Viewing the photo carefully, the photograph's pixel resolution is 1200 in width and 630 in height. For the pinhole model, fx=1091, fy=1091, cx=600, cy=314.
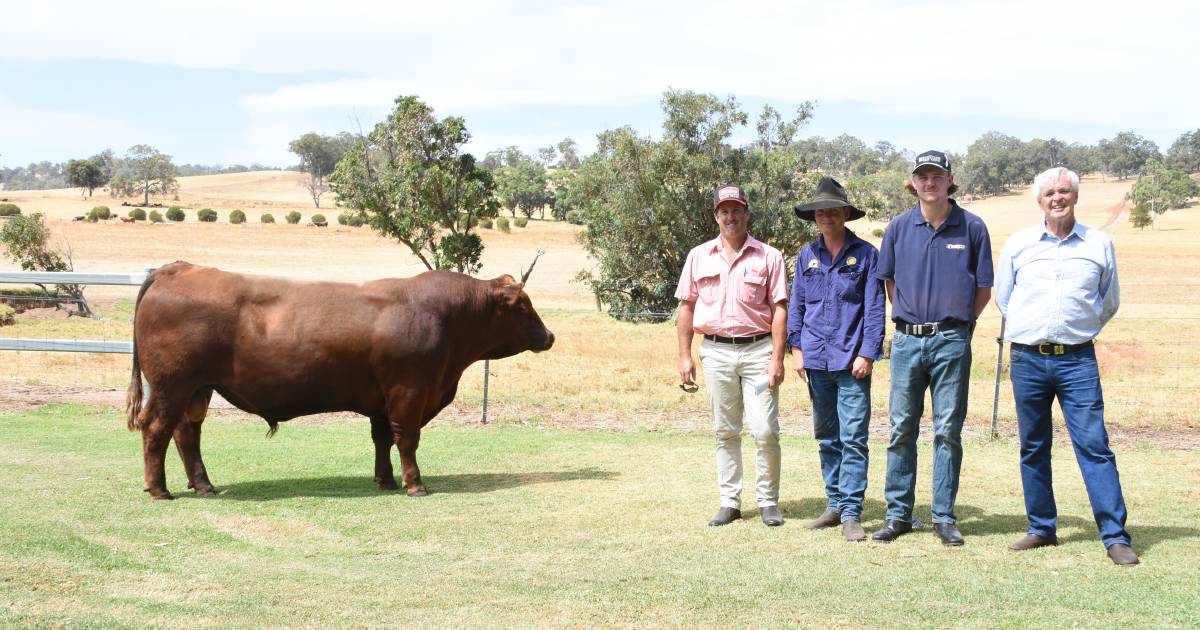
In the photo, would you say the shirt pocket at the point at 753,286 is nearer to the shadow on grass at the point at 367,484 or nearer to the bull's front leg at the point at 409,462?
the shadow on grass at the point at 367,484

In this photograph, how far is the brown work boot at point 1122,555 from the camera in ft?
18.9

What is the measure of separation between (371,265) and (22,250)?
69.0 ft

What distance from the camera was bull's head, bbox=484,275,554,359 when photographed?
29.4ft

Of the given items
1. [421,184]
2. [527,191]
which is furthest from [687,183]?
[527,191]

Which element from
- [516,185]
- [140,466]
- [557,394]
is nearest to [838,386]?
[140,466]

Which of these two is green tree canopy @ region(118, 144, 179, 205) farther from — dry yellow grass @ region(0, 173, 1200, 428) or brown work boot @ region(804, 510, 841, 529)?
brown work boot @ region(804, 510, 841, 529)

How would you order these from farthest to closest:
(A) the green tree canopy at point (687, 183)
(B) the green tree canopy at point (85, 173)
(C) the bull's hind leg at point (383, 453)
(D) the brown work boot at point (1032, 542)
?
1. (B) the green tree canopy at point (85, 173)
2. (A) the green tree canopy at point (687, 183)
3. (C) the bull's hind leg at point (383, 453)
4. (D) the brown work boot at point (1032, 542)

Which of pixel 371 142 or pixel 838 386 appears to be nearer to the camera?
pixel 838 386

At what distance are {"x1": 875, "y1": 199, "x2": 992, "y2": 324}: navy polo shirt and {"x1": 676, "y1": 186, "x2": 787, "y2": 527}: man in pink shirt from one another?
79 centimetres

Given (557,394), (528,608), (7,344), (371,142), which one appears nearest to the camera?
(528,608)

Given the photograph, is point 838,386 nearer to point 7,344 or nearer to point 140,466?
point 140,466

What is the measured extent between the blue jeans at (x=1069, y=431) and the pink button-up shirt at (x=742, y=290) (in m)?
1.54

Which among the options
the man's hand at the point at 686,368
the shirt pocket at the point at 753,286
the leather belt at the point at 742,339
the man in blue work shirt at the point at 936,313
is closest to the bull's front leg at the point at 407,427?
the man's hand at the point at 686,368

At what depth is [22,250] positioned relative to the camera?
1414 inches
